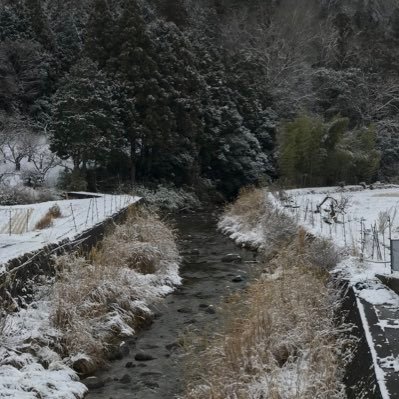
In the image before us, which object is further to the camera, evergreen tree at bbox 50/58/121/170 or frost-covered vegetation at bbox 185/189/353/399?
evergreen tree at bbox 50/58/121/170

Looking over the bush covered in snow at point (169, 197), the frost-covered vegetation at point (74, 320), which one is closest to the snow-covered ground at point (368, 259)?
the frost-covered vegetation at point (74, 320)

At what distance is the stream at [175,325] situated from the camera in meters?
5.42

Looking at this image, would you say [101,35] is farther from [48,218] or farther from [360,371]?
[360,371]

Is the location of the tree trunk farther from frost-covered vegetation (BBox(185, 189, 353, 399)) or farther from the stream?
frost-covered vegetation (BBox(185, 189, 353, 399))

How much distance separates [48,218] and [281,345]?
6673 millimetres

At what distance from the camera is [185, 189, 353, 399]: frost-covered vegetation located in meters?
4.17

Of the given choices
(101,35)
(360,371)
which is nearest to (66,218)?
(360,371)

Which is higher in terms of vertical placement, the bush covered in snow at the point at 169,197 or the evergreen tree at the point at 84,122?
the evergreen tree at the point at 84,122

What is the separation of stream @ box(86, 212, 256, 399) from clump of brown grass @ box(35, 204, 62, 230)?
8.53 ft

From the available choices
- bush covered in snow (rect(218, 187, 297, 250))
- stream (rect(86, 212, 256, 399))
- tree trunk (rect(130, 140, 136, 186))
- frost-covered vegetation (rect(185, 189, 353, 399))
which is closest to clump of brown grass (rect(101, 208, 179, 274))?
stream (rect(86, 212, 256, 399))

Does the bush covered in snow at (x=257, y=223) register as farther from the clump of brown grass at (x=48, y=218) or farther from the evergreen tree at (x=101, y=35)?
the evergreen tree at (x=101, y=35)

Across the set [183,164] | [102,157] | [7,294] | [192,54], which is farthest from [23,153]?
[7,294]

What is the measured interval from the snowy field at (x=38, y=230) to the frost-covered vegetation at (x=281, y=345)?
2328mm

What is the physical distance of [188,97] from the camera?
23.3m
